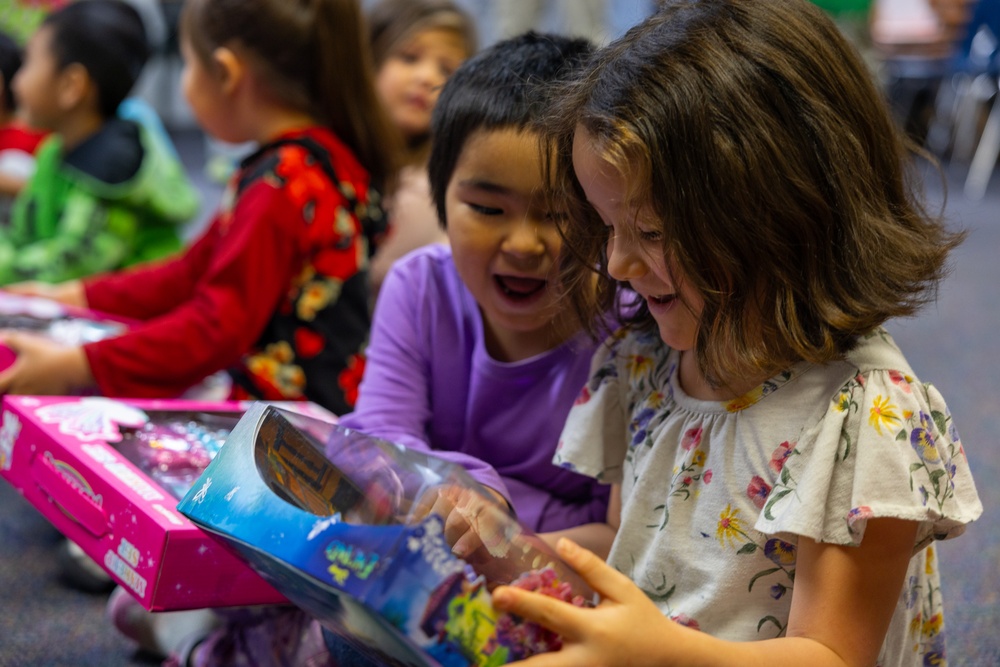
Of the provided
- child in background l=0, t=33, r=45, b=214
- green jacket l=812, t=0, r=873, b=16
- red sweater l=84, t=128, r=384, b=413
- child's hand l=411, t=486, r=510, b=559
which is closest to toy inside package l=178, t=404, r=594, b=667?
child's hand l=411, t=486, r=510, b=559

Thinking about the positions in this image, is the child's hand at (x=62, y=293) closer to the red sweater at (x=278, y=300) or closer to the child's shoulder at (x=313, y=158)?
the red sweater at (x=278, y=300)

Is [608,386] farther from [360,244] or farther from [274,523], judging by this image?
[360,244]

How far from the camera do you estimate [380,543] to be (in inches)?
21.6

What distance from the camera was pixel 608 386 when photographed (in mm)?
830

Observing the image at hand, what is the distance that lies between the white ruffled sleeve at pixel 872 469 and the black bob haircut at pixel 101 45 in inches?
60.4

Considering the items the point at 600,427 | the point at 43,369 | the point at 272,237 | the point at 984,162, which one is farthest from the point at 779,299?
the point at 984,162

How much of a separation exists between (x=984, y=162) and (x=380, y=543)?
3740 mm

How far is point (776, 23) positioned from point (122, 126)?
1.44 m

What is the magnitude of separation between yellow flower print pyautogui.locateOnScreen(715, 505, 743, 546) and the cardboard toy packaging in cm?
77

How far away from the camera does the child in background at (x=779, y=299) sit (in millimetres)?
635

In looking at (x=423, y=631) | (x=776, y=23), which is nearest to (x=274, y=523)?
(x=423, y=631)

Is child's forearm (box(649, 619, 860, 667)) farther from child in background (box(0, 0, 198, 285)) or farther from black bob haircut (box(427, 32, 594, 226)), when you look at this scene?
child in background (box(0, 0, 198, 285))

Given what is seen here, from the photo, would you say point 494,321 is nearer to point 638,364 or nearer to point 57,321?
point 638,364

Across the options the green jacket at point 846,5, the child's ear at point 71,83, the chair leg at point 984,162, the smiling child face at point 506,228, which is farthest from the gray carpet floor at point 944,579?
the chair leg at point 984,162
